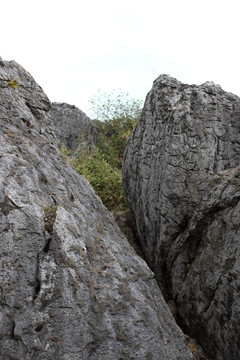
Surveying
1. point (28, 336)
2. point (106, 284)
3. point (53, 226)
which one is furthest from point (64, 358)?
point (53, 226)

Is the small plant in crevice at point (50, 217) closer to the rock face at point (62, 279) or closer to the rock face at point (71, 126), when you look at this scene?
the rock face at point (62, 279)

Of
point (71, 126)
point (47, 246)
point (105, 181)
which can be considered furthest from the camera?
point (71, 126)

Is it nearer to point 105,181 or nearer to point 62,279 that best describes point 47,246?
point 62,279

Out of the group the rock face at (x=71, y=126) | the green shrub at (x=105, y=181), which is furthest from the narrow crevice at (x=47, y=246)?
the rock face at (x=71, y=126)

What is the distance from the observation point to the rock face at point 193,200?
486 cm

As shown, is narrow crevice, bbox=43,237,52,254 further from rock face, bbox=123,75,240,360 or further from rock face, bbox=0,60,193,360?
rock face, bbox=123,75,240,360

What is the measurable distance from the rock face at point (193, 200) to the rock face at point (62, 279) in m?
0.82

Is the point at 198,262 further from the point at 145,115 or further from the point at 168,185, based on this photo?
the point at 145,115

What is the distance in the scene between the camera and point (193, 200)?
623 cm

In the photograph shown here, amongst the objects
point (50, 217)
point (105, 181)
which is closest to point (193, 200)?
point (50, 217)

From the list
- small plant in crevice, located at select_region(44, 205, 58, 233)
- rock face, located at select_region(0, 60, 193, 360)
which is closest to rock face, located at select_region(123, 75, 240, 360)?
rock face, located at select_region(0, 60, 193, 360)

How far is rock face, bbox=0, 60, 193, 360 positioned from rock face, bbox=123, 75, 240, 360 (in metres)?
0.82

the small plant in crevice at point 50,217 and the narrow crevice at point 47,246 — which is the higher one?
the small plant in crevice at point 50,217

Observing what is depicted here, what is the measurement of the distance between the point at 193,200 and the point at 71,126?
9.74 meters
